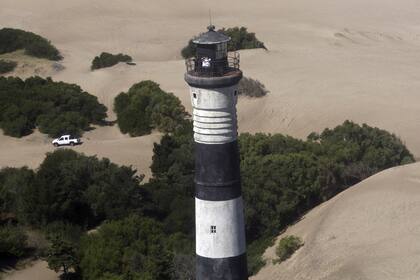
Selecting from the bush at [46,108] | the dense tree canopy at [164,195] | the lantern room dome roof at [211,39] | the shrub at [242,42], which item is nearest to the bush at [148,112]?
the bush at [46,108]

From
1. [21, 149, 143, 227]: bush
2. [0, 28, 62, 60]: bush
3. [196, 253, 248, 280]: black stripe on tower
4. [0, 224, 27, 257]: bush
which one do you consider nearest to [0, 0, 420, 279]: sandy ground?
[0, 28, 62, 60]: bush

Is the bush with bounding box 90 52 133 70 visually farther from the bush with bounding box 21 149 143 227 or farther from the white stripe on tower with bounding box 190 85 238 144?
the white stripe on tower with bounding box 190 85 238 144

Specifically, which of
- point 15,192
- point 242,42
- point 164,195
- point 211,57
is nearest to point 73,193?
point 15,192

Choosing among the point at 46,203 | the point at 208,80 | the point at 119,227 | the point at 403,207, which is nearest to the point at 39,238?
the point at 46,203

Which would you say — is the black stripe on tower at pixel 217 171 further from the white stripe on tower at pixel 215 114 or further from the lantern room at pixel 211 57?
the lantern room at pixel 211 57

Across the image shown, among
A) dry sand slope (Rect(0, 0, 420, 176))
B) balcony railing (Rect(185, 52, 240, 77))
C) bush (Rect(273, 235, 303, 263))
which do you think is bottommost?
dry sand slope (Rect(0, 0, 420, 176))
